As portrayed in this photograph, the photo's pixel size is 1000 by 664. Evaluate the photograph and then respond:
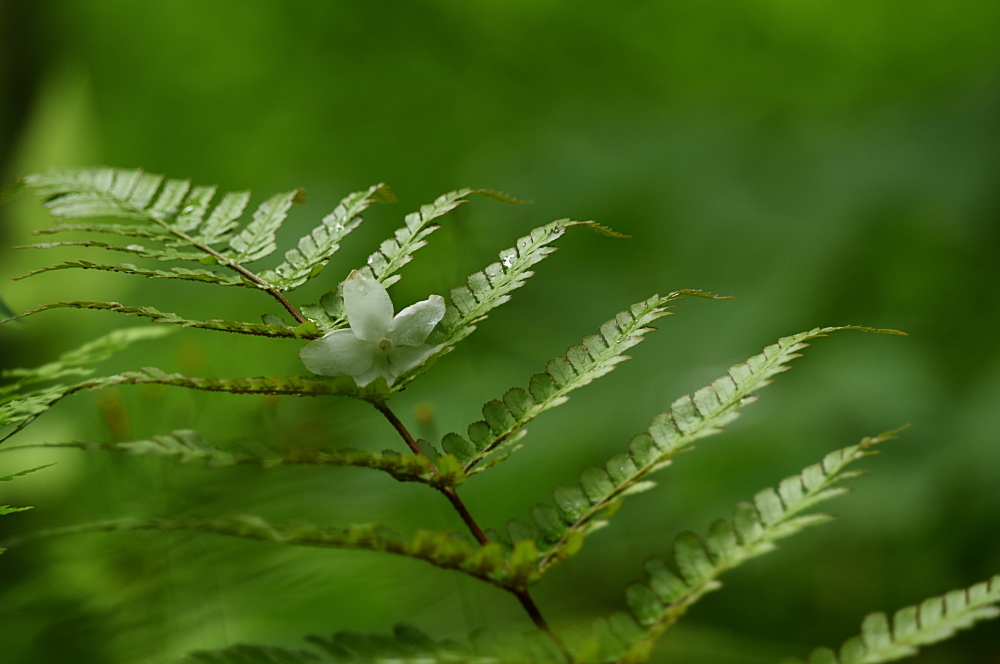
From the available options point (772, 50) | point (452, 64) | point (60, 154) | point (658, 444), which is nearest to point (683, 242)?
point (772, 50)

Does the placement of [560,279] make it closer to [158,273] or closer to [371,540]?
[158,273]

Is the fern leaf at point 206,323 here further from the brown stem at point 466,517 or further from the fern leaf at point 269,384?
the brown stem at point 466,517

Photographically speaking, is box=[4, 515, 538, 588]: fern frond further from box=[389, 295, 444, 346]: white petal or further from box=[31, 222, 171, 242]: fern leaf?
box=[31, 222, 171, 242]: fern leaf

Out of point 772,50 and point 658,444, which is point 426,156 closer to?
point 772,50

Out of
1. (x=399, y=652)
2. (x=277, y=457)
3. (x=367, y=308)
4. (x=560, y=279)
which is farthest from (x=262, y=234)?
(x=560, y=279)

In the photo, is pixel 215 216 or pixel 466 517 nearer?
pixel 466 517

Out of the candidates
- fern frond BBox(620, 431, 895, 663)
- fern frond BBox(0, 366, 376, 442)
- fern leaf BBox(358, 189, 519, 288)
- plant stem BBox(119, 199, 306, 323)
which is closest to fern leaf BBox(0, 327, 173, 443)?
fern frond BBox(0, 366, 376, 442)
